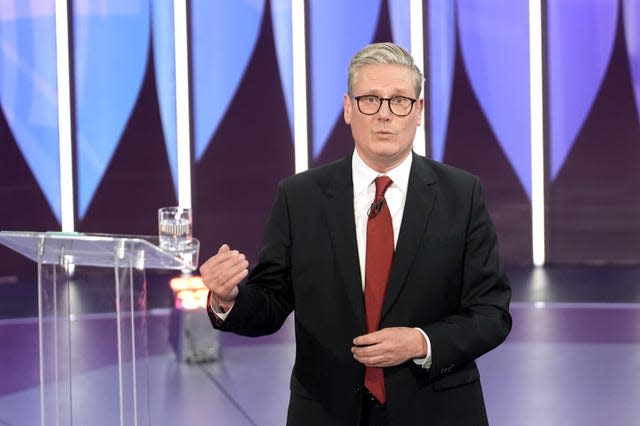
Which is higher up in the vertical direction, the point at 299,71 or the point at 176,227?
the point at 299,71

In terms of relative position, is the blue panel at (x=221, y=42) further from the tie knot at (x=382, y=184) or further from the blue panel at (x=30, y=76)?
the tie knot at (x=382, y=184)

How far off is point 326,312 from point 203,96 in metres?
5.66

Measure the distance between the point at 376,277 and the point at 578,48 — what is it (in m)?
5.88

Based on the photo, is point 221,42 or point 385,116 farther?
point 221,42

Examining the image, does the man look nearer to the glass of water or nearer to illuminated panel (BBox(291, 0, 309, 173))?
the glass of water

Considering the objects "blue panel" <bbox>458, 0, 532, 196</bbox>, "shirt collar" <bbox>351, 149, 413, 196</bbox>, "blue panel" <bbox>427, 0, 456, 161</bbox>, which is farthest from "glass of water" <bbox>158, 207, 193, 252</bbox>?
"blue panel" <bbox>458, 0, 532, 196</bbox>

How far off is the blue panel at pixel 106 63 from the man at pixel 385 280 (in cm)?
561

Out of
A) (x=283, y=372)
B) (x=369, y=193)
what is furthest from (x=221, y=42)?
(x=369, y=193)

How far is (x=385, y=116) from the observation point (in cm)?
174

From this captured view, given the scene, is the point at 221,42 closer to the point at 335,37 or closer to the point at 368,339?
the point at 335,37

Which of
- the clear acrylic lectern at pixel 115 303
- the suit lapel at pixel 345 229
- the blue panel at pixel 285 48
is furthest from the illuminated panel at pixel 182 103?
the suit lapel at pixel 345 229

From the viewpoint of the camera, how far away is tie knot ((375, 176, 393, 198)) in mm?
1812

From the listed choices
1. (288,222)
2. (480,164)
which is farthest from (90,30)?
(288,222)

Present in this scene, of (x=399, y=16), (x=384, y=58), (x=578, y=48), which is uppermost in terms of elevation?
(x=399, y=16)
